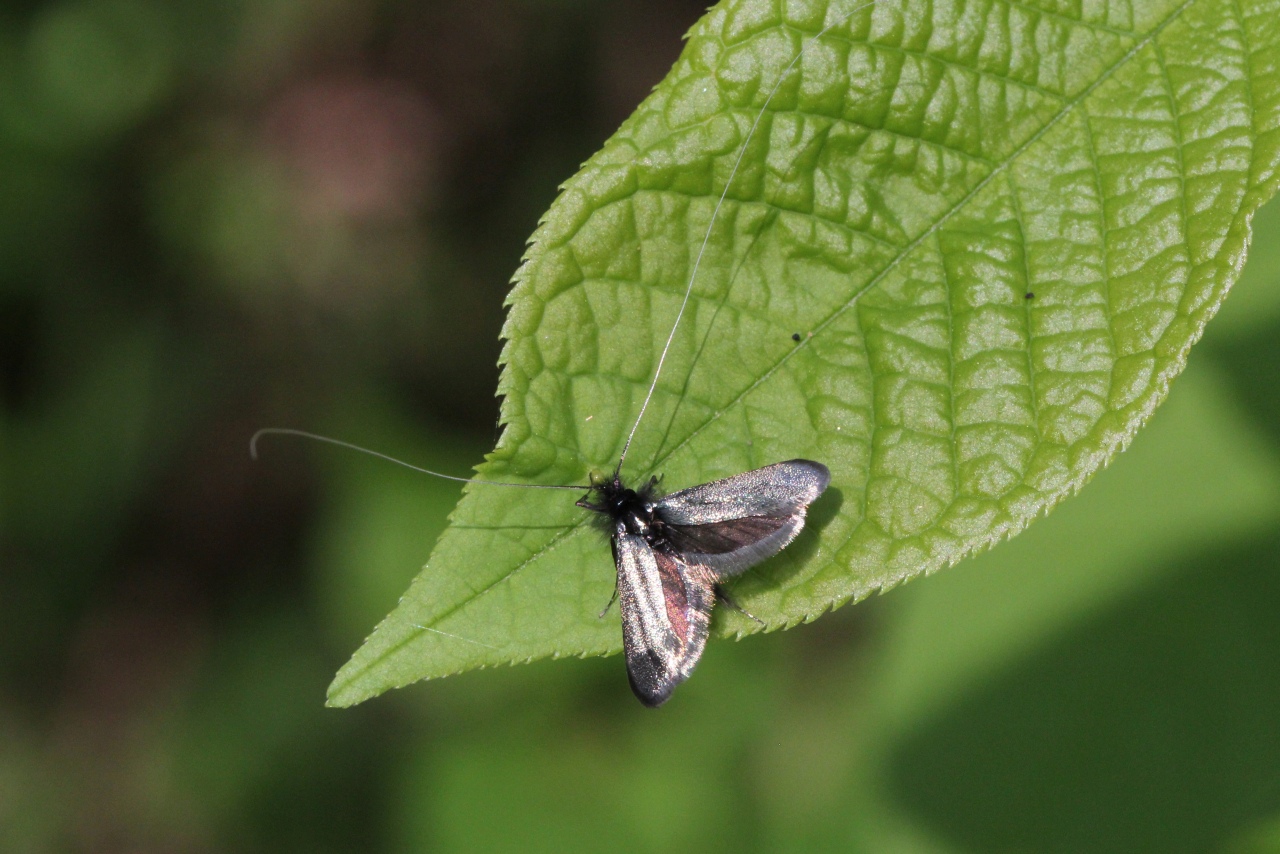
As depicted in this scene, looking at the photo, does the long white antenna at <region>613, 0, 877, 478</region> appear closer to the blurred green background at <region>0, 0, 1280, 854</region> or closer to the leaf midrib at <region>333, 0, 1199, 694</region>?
the leaf midrib at <region>333, 0, 1199, 694</region>

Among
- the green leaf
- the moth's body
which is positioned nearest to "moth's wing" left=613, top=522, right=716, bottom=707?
the moth's body

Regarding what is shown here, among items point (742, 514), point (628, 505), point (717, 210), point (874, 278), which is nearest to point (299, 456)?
point (628, 505)

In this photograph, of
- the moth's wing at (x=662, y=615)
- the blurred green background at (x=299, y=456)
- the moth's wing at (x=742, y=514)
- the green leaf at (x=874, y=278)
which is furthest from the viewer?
the blurred green background at (x=299, y=456)

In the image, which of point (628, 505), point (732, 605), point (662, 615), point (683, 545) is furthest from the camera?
point (683, 545)

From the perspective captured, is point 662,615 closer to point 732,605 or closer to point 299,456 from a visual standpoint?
point 732,605

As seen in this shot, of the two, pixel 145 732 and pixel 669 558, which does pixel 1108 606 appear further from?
pixel 145 732

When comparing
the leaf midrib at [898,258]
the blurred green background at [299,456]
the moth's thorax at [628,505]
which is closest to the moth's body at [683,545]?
the moth's thorax at [628,505]

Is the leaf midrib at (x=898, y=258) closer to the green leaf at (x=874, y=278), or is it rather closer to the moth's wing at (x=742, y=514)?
the green leaf at (x=874, y=278)
